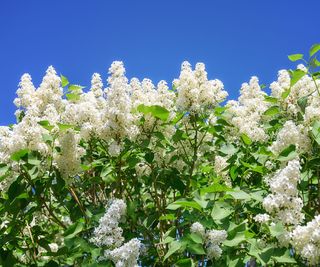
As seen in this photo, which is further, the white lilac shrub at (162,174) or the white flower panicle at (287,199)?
the white lilac shrub at (162,174)

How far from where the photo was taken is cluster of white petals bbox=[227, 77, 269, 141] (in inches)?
204

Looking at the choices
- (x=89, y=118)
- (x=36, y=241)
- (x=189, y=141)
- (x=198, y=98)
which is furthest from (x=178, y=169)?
(x=36, y=241)

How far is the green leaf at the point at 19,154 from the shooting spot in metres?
4.18

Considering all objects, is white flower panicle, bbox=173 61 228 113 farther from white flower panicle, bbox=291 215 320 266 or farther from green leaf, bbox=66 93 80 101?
white flower panicle, bbox=291 215 320 266

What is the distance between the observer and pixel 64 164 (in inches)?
181

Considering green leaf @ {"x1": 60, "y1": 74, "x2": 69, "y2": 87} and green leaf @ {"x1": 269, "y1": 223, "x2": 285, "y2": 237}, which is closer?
green leaf @ {"x1": 269, "y1": 223, "x2": 285, "y2": 237}

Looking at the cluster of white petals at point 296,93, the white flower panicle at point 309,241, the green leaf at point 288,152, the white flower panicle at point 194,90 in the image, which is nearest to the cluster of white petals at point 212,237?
the white flower panicle at point 309,241

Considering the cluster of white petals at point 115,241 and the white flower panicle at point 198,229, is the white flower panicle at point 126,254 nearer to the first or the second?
the cluster of white petals at point 115,241

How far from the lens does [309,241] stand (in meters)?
3.12

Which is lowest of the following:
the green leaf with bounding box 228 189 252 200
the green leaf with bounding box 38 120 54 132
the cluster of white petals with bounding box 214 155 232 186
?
the green leaf with bounding box 228 189 252 200

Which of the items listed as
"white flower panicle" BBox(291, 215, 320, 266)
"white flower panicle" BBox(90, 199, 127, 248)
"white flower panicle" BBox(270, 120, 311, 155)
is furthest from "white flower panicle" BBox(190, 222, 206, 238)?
"white flower panicle" BBox(270, 120, 311, 155)

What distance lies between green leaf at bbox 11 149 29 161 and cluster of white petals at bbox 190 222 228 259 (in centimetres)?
163

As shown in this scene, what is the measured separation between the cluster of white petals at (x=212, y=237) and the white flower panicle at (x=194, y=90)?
1.50 meters

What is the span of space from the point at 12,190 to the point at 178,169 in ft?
5.48
